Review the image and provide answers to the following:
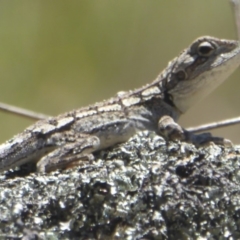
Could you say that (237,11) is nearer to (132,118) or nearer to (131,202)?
(132,118)

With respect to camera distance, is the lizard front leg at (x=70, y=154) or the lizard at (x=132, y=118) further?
the lizard at (x=132, y=118)

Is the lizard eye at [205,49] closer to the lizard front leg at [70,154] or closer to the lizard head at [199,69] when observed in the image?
the lizard head at [199,69]

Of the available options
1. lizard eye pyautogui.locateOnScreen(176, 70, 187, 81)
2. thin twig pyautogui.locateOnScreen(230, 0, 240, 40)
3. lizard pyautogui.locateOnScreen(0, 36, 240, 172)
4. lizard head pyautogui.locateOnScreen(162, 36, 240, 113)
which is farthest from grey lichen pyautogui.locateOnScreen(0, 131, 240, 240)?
lizard eye pyautogui.locateOnScreen(176, 70, 187, 81)

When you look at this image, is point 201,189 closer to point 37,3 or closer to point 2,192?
point 2,192

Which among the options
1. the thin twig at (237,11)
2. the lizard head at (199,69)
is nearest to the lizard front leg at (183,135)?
the lizard head at (199,69)

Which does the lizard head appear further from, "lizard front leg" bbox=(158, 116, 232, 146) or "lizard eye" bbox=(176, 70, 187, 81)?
"lizard front leg" bbox=(158, 116, 232, 146)

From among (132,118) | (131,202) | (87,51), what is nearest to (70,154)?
(132,118)
